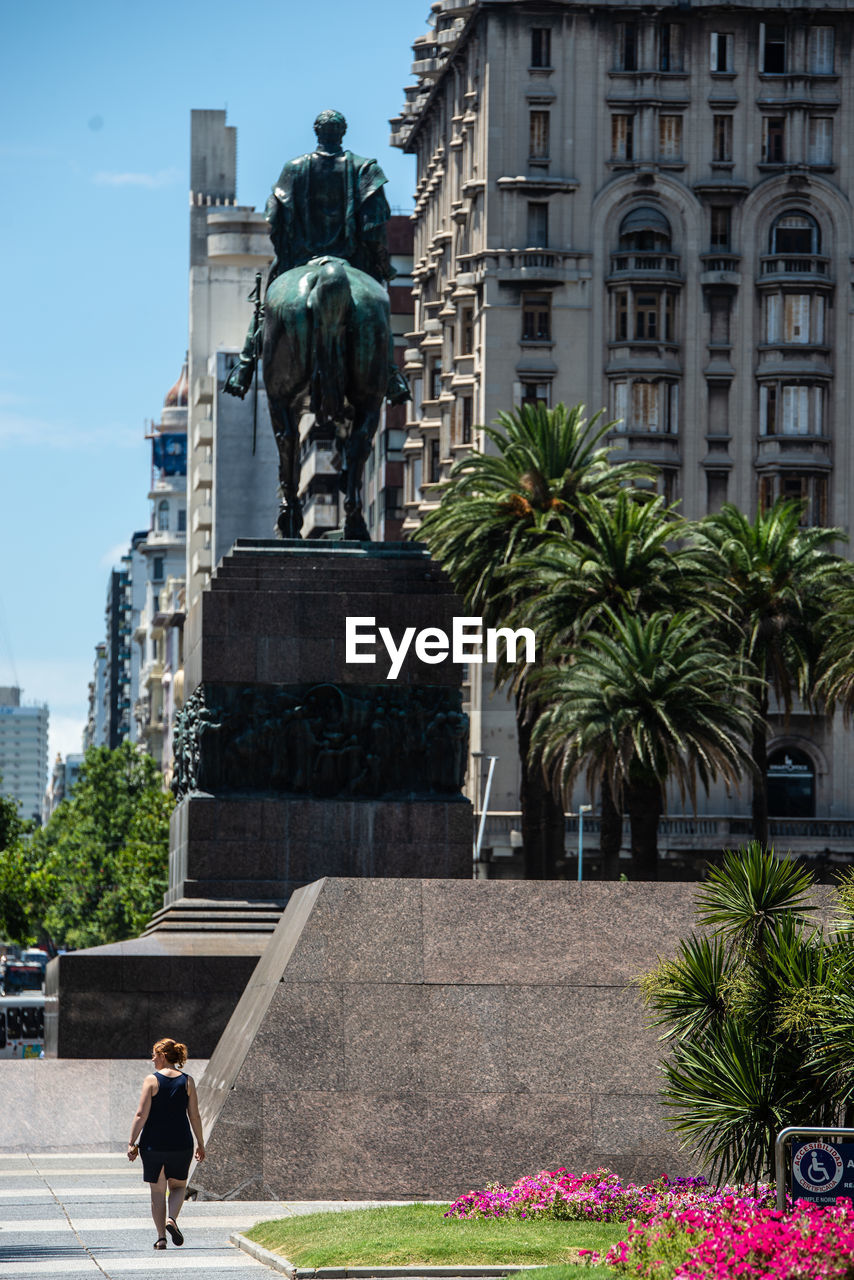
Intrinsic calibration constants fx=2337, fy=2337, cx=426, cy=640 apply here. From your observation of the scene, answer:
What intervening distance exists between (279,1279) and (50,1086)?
10469 millimetres

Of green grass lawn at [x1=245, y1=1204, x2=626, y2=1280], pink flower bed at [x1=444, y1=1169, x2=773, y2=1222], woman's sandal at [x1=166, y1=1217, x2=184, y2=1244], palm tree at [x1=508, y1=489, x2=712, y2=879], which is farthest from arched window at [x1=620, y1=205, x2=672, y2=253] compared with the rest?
woman's sandal at [x1=166, y1=1217, x2=184, y2=1244]

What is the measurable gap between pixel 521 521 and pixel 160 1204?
3937cm

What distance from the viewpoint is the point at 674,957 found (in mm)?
20938

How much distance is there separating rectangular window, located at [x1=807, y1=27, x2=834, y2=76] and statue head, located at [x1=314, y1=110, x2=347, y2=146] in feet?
230

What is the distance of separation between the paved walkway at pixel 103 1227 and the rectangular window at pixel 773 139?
258 ft

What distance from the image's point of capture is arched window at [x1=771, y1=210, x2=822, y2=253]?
9512cm

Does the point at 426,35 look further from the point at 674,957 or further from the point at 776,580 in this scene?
the point at 674,957

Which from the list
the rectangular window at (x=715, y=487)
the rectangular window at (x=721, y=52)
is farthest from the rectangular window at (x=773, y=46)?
the rectangular window at (x=715, y=487)

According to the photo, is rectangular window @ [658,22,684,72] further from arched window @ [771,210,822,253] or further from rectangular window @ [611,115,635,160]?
arched window @ [771,210,822,253]

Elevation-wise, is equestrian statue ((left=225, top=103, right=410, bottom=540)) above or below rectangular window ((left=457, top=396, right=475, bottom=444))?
below

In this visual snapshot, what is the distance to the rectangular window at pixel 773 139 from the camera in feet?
313

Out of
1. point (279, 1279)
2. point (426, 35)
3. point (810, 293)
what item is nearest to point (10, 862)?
point (810, 293)

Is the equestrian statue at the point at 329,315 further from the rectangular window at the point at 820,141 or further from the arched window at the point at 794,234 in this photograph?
the rectangular window at the point at 820,141

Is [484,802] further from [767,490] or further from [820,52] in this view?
[820,52]
